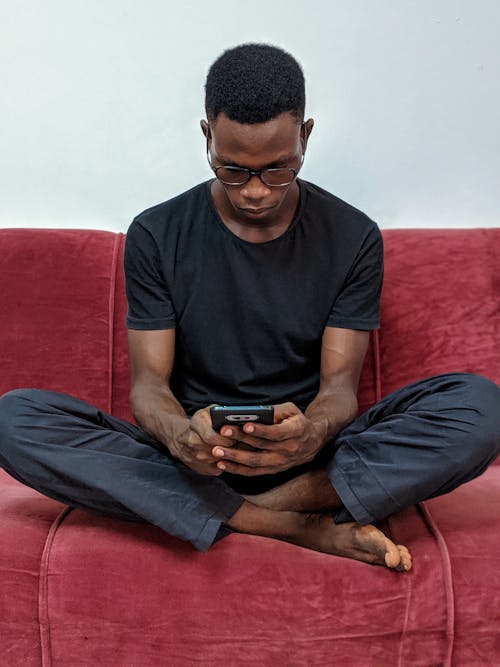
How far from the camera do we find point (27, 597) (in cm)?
124

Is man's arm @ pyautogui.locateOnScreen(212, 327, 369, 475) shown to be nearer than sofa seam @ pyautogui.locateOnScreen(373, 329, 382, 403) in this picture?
Yes

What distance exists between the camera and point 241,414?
117 centimetres

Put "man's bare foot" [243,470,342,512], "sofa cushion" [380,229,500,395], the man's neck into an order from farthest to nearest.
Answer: "sofa cushion" [380,229,500,395] → the man's neck → "man's bare foot" [243,470,342,512]

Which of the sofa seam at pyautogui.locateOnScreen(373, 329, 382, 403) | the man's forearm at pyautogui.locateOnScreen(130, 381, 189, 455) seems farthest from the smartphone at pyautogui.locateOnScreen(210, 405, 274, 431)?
the sofa seam at pyautogui.locateOnScreen(373, 329, 382, 403)

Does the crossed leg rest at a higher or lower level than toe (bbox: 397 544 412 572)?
lower

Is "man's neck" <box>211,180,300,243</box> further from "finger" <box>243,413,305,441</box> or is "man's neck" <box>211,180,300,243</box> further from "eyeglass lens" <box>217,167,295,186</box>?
"finger" <box>243,413,305,441</box>

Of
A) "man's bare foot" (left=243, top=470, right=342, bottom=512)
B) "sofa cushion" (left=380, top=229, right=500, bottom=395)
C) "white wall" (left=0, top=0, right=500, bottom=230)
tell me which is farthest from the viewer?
"white wall" (left=0, top=0, right=500, bottom=230)

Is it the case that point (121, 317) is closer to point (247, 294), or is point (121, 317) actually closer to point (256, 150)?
point (247, 294)

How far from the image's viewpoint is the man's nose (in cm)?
131

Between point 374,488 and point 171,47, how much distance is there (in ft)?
3.90

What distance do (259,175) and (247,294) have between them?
252 millimetres

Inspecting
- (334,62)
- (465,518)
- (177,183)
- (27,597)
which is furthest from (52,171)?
(465,518)

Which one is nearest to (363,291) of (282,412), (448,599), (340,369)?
(340,369)

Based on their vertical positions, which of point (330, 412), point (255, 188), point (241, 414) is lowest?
point (330, 412)
